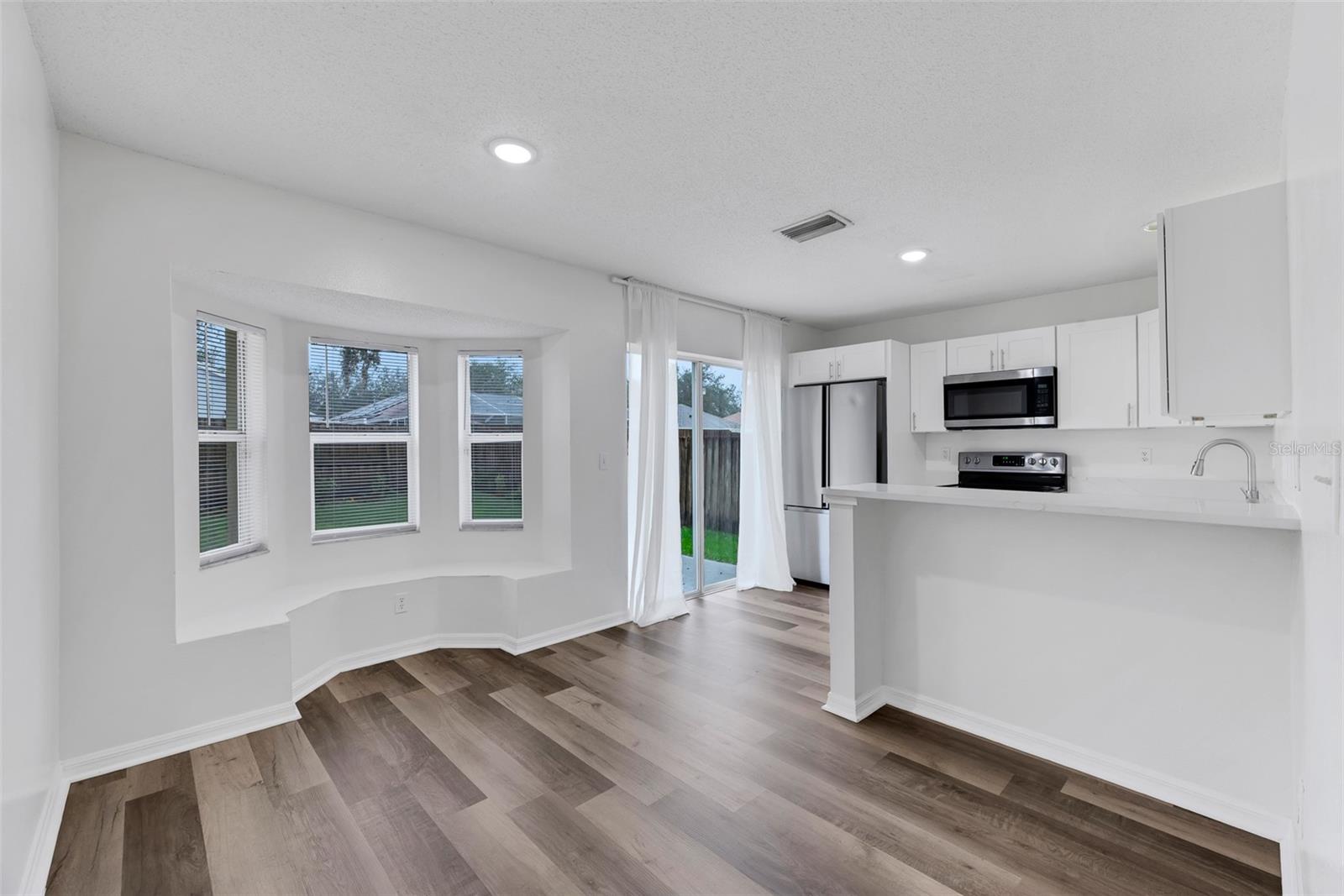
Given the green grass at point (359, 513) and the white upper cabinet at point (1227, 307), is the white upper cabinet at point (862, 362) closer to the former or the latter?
the white upper cabinet at point (1227, 307)

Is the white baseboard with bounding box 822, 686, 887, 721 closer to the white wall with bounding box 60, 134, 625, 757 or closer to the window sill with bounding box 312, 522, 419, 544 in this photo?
the white wall with bounding box 60, 134, 625, 757

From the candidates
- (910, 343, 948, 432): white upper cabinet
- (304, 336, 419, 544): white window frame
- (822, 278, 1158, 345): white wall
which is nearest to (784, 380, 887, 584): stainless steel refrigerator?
(910, 343, 948, 432): white upper cabinet

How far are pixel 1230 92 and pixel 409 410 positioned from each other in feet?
14.3

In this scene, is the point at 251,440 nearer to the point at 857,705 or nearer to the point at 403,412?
the point at 403,412

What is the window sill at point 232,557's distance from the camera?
9.69ft

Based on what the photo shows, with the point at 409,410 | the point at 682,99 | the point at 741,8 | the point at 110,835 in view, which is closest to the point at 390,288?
the point at 409,410

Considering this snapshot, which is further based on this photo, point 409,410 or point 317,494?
point 409,410

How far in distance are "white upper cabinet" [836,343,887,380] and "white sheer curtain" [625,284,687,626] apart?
5.74 feet

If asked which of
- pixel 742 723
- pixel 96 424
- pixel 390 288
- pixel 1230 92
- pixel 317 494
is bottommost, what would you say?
pixel 742 723

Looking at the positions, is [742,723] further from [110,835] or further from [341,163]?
[341,163]

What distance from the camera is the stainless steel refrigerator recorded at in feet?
16.3

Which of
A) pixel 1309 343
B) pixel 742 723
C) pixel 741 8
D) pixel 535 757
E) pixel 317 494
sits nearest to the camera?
pixel 1309 343

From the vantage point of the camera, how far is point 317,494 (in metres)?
3.70

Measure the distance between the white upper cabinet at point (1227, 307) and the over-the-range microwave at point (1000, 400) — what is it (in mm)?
2544
